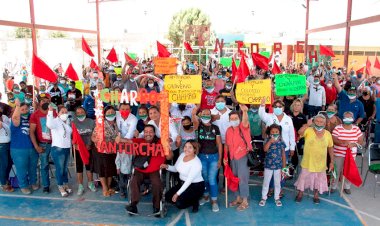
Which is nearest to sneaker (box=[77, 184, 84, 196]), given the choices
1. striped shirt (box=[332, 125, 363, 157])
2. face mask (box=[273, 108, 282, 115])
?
face mask (box=[273, 108, 282, 115])

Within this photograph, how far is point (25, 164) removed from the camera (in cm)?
679

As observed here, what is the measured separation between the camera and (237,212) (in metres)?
6.11

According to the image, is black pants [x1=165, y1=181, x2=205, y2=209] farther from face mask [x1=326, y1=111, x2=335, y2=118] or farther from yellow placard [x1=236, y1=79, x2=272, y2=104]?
face mask [x1=326, y1=111, x2=335, y2=118]

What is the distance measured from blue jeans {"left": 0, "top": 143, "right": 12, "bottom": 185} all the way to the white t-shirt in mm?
3458

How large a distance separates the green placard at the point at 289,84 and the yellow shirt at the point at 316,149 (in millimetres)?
1204

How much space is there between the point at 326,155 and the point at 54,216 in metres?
4.87

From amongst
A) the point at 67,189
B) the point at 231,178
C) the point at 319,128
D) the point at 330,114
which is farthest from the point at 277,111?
the point at 67,189

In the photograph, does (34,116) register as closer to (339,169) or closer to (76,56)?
(339,169)

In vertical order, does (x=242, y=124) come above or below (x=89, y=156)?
above

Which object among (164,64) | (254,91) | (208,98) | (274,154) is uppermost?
(164,64)

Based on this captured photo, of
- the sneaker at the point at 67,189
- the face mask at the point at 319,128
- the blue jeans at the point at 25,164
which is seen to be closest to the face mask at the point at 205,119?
the face mask at the point at 319,128

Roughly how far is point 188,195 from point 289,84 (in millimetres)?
3150

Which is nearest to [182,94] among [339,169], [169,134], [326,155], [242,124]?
[169,134]

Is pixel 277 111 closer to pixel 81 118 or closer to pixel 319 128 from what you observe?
pixel 319 128
